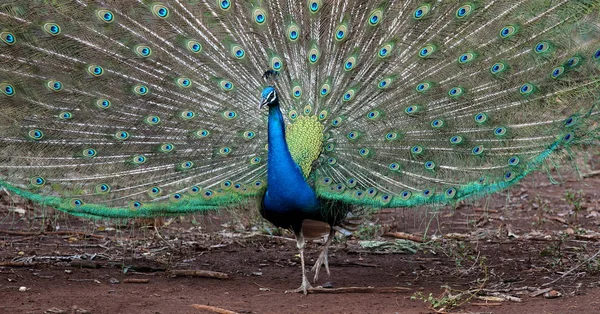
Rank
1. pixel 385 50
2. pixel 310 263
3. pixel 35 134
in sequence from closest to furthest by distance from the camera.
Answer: pixel 385 50, pixel 35 134, pixel 310 263

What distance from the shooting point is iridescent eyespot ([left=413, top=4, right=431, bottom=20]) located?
593 centimetres

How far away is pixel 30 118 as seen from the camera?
609 centimetres

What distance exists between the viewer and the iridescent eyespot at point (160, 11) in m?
6.04

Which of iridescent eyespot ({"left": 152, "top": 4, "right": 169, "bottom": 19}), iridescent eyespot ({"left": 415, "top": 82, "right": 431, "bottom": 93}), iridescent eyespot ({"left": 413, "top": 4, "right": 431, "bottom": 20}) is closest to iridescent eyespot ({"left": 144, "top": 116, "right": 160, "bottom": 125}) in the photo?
iridescent eyespot ({"left": 152, "top": 4, "right": 169, "bottom": 19})

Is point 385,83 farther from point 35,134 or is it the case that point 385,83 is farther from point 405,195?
point 35,134

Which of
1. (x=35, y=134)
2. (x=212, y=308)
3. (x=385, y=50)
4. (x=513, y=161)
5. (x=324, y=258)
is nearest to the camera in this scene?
(x=212, y=308)

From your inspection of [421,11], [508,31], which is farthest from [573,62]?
[421,11]

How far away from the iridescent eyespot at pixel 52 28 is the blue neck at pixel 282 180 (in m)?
1.76

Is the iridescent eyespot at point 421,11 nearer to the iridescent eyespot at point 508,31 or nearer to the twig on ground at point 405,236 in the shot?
the iridescent eyespot at point 508,31

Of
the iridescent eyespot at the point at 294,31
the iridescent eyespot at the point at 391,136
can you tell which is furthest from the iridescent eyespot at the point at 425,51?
the iridescent eyespot at the point at 294,31

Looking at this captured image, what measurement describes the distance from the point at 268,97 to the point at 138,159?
4.11 ft

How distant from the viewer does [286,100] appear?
621 centimetres

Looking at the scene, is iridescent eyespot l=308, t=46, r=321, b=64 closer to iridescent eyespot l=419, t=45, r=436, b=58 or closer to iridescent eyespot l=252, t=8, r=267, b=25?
iridescent eyespot l=252, t=8, r=267, b=25

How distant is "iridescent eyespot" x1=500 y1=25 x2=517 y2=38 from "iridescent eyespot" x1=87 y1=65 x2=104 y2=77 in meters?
3.06
